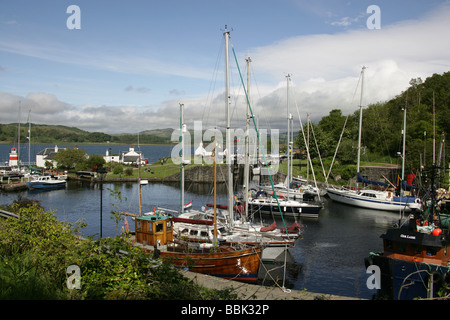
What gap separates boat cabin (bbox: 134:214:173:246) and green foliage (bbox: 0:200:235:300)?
9.82m

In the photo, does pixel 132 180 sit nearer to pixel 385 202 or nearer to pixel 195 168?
pixel 195 168

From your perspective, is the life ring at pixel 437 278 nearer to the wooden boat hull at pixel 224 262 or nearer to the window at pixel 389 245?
the window at pixel 389 245

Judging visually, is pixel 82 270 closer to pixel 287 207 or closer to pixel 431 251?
pixel 431 251

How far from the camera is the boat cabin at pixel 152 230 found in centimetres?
1917

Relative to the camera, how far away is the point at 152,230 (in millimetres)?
19172

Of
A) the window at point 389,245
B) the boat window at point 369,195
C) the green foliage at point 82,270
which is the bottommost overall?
the boat window at point 369,195

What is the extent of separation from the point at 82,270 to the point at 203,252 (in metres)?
12.0

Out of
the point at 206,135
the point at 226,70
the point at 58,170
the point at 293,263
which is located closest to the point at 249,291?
the point at 293,263

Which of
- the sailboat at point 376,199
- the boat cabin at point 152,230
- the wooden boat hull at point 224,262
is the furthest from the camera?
the sailboat at point 376,199

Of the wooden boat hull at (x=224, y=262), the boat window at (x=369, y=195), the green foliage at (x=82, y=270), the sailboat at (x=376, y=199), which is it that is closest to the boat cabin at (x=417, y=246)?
the wooden boat hull at (x=224, y=262)

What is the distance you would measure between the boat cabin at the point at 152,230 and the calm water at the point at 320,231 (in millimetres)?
2863

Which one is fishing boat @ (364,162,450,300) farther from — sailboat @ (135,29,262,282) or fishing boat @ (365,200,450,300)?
sailboat @ (135,29,262,282)

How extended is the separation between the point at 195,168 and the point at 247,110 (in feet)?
147

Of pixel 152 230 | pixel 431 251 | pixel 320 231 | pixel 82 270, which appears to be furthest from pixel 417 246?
pixel 320 231
